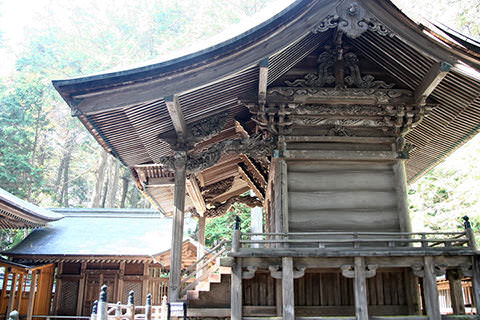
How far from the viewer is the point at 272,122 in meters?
8.66

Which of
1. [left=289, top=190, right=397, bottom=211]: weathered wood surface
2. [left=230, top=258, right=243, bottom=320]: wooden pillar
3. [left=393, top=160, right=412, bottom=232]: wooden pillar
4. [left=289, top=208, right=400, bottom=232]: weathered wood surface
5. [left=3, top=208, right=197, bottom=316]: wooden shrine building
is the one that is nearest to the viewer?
[left=230, top=258, right=243, bottom=320]: wooden pillar

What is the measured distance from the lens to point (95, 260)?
18.6 metres

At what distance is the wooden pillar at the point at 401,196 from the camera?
8.12 metres

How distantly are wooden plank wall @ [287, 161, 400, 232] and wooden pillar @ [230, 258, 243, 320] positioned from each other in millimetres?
1765

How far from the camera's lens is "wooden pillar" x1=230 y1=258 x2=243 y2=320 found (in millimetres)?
6738

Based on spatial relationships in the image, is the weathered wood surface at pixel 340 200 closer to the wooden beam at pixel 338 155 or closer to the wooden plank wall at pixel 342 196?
the wooden plank wall at pixel 342 196

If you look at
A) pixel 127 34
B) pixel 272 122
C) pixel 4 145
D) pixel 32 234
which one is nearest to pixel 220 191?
pixel 272 122

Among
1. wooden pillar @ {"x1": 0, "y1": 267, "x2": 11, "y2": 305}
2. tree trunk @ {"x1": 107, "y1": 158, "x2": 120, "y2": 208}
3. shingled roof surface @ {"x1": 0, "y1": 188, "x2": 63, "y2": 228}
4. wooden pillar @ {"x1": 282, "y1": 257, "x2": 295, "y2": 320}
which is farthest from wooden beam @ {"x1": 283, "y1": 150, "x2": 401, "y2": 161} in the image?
tree trunk @ {"x1": 107, "y1": 158, "x2": 120, "y2": 208}

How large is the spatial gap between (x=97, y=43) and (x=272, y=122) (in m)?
30.2

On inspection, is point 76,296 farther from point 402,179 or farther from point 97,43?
point 97,43

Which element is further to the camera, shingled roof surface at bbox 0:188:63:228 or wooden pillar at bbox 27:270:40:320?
wooden pillar at bbox 27:270:40:320

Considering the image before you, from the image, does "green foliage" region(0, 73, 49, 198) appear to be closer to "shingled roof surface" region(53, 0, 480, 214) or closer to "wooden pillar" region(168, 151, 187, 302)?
"shingled roof surface" region(53, 0, 480, 214)

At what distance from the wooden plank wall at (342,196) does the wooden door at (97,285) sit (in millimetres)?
13636

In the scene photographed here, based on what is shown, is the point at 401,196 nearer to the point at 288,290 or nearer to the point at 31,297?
the point at 288,290
